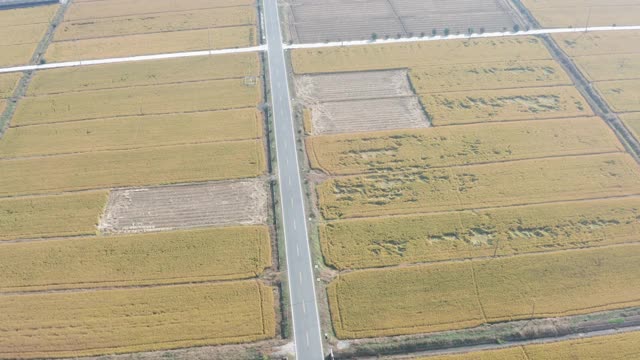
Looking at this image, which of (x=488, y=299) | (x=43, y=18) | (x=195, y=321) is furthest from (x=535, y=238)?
(x=43, y=18)

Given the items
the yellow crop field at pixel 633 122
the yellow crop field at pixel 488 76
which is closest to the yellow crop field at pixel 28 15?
the yellow crop field at pixel 488 76

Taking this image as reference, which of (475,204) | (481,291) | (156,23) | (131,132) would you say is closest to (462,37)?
(475,204)

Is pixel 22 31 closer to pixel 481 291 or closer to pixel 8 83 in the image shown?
pixel 8 83

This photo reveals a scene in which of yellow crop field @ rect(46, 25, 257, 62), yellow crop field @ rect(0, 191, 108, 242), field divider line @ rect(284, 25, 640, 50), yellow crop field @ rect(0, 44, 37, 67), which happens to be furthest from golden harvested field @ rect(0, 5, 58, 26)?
Answer: yellow crop field @ rect(0, 191, 108, 242)

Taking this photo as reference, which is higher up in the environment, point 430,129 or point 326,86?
point 326,86

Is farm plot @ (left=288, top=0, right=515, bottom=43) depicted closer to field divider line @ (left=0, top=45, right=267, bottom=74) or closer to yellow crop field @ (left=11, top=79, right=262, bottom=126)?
field divider line @ (left=0, top=45, right=267, bottom=74)

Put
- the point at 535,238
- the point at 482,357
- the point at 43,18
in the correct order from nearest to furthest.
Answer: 1. the point at 482,357
2. the point at 535,238
3. the point at 43,18

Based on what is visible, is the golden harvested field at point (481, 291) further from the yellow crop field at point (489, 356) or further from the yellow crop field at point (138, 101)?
the yellow crop field at point (138, 101)

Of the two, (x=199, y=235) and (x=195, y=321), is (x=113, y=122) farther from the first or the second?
(x=195, y=321)
